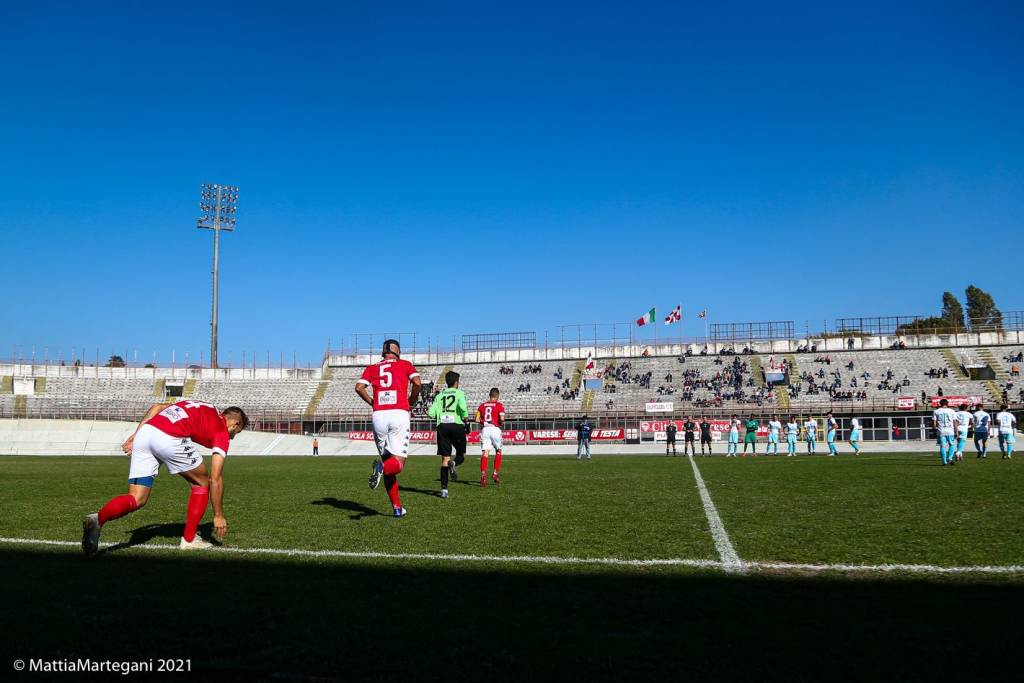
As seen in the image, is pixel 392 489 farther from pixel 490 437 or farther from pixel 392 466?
pixel 490 437

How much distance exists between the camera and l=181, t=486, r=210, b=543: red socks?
7.52 m

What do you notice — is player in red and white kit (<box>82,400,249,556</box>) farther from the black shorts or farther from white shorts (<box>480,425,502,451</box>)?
white shorts (<box>480,425,502,451</box>)

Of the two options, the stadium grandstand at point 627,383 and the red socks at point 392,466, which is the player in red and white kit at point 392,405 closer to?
the red socks at point 392,466

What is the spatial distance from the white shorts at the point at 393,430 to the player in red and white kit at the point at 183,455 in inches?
99.5

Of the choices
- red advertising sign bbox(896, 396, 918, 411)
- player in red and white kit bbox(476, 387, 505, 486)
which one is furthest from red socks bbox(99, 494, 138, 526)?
red advertising sign bbox(896, 396, 918, 411)

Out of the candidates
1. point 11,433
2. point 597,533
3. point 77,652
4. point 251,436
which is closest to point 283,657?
point 77,652

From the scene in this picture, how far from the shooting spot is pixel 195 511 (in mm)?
7613

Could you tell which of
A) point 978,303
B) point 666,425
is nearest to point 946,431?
point 666,425

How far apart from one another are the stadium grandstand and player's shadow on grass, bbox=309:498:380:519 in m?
40.9

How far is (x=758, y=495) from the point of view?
12906 mm

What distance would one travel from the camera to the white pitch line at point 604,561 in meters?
6.16

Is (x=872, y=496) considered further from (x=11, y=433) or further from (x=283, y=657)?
(x=11, y=433)

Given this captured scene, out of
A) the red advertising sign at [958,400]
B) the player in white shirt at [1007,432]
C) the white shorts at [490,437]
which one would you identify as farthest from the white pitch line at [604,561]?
the red advertising sign at [958,400]

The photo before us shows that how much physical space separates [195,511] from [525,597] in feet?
12.7
